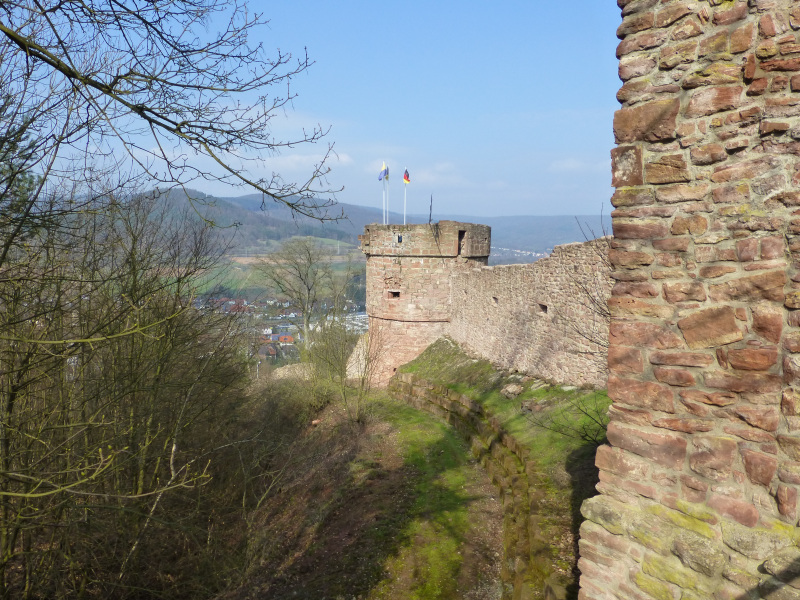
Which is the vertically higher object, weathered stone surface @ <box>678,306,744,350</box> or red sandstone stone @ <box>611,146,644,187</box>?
red sandstone stone @ <box>611,146,644,187</box>

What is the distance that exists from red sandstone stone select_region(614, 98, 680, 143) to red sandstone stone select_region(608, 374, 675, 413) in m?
1.27

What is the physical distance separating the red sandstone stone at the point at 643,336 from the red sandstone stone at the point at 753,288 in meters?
0.28

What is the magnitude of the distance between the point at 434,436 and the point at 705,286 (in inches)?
403

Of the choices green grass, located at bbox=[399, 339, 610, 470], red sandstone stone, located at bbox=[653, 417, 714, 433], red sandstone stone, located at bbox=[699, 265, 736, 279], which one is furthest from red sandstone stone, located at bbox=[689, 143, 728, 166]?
green grass, located at bbox=[399, 339, 610, 470]

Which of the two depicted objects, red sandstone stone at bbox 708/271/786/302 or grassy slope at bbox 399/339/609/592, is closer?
red sandstone stone at bbox 708/271/786/302

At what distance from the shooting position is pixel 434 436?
40.7 ft

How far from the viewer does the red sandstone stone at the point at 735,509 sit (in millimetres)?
2596

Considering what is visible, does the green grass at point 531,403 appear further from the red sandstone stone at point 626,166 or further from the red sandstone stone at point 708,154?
the red sandstone stone at point 708,154

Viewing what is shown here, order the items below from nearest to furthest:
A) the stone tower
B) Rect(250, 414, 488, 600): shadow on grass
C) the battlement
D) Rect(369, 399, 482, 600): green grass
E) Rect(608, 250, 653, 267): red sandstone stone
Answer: Rect(608, 250, 653, 267): red sandstone stone < Rect(369, 399, 482, 600): green grass < Rect(250, 414, 488, 600): shadow on grass < the battlement < the stone tower

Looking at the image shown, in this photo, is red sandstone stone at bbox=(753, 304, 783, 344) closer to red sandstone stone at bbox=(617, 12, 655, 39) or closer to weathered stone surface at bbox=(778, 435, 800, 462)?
weathered stone surface at bbox=(778, 435, 800, 462)

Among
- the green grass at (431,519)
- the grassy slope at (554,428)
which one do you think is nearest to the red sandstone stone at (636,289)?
the grassy slope at (554,428)

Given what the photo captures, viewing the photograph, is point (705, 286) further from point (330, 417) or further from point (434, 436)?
point (330, 417)

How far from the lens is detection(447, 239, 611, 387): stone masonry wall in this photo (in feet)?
33.2

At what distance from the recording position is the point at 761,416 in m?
2.58
